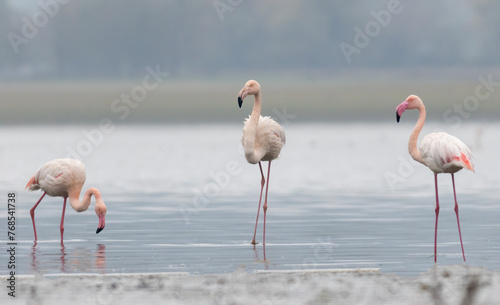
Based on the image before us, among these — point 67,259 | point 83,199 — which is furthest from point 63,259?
point 83,199

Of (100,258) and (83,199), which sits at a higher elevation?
(83,199)

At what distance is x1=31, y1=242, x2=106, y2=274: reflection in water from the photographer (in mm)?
10531

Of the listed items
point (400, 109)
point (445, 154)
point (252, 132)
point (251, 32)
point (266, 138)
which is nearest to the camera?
point (445, 154)

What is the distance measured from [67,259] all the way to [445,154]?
4.14 metres

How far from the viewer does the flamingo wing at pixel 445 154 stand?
11.6 meters

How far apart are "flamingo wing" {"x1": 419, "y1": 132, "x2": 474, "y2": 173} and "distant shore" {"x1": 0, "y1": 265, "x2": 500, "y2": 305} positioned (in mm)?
1982

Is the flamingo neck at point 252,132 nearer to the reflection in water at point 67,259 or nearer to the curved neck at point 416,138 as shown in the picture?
the curved neck at point 416,138

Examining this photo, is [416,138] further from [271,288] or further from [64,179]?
[64,179]

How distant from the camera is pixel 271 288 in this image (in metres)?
9.07

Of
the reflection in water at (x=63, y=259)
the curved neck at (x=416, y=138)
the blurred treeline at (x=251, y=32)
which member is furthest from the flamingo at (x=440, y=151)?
the blurred treeline at (x=251, y=32)

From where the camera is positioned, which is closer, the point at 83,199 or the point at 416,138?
the point at 416,138

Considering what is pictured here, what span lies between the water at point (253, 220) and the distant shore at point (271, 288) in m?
0.67

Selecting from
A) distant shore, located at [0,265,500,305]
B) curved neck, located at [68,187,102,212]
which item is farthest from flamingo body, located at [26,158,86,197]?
distant shore, located at [0,265,500,305]

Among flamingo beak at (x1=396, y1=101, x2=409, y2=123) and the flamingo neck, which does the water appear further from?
flamingo beak at (x1=396, y1=101, x2=409, y2=123)
